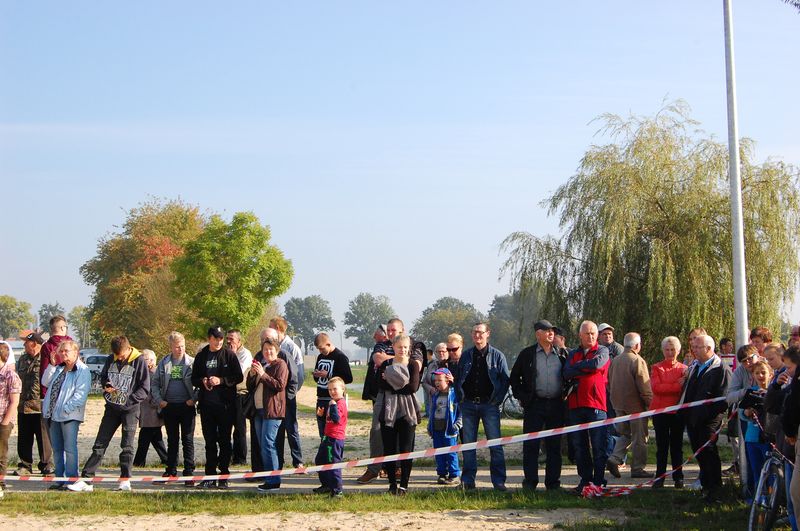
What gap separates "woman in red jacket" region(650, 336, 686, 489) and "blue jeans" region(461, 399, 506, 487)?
204 centimetres

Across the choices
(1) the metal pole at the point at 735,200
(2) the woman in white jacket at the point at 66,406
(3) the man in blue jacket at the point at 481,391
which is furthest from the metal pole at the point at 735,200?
(2) the woman in white jacket at the point at 66,406

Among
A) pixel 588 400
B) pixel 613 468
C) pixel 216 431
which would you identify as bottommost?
pixel 613 468

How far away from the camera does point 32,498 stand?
432 inches

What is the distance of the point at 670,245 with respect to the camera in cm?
1917

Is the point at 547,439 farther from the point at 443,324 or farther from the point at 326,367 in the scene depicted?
the point at 443,324

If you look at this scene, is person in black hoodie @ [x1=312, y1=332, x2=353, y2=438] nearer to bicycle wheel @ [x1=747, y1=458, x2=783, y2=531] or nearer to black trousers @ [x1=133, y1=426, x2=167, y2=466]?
black trousers @ [x1=133, y1=426, x2=167, y2=466]

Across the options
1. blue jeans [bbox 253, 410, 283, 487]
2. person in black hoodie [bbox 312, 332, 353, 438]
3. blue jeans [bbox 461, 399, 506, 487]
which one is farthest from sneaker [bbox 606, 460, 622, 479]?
blue jeans [bbox 253, 410, 283, 487]

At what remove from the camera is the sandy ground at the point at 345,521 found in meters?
9.43

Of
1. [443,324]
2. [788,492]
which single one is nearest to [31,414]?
[788,492]

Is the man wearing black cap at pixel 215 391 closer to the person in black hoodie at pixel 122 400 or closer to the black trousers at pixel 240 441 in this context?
the person in black hoodie at pixel 122 400

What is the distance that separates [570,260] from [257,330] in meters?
34.1

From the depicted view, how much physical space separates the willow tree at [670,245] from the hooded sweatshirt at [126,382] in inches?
Result: 413

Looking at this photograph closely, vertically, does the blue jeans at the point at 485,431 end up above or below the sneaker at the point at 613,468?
above

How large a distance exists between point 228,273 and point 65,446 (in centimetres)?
3497
